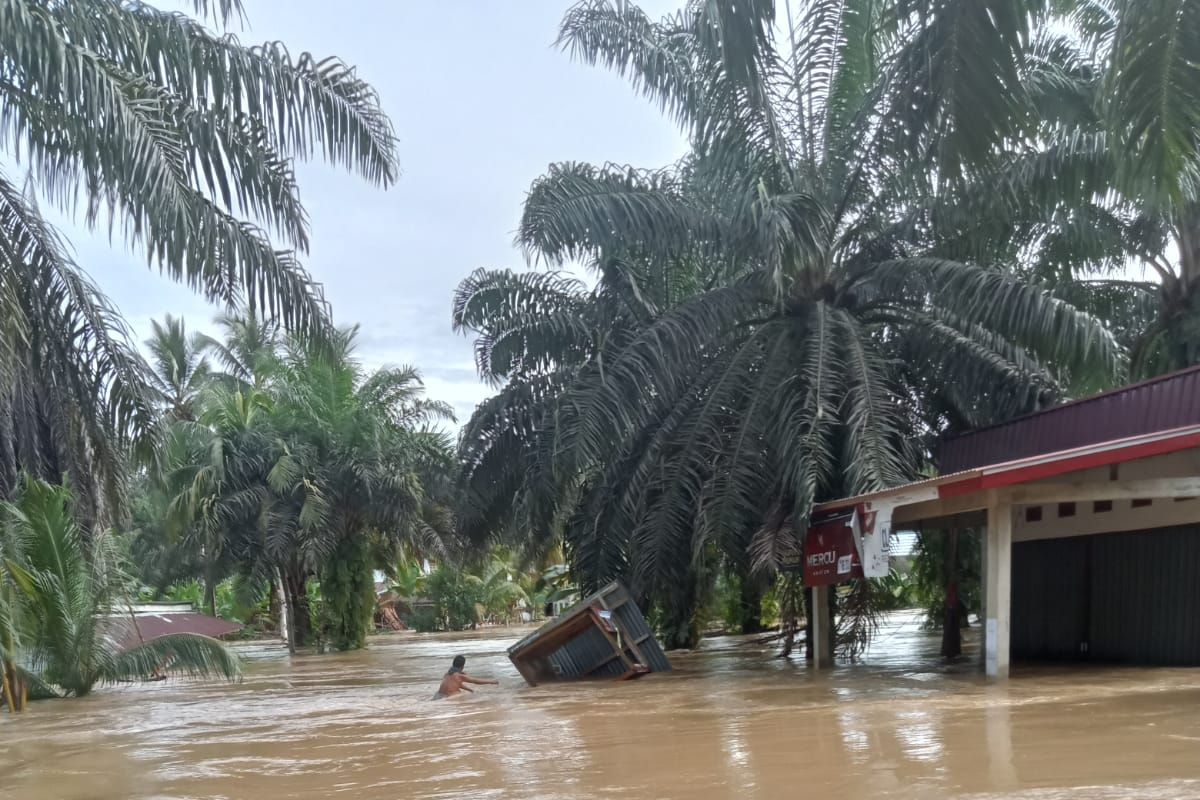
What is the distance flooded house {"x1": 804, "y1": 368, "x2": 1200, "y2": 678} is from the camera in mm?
12805

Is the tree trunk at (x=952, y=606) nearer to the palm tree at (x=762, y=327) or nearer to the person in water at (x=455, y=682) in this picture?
the palm tree at (x=762, y=327)

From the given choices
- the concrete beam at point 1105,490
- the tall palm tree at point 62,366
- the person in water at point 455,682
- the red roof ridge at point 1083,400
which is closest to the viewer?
the tall palm tree at point 62,366

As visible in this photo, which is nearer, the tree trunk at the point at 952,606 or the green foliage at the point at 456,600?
the tree trunk at the point at 952,606

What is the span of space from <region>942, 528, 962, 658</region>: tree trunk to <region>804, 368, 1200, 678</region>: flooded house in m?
0.64

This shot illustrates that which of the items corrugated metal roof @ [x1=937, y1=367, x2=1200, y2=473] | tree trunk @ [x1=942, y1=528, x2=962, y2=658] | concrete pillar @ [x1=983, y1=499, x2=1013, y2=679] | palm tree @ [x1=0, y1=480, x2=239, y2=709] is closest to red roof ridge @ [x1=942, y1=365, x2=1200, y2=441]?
corrugated metal roof @ [x1=937, y1=367, x2=1200, y2=473]

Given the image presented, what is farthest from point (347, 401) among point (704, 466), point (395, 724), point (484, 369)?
point (395, 724)

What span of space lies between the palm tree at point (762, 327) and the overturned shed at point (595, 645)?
1283 millimetres

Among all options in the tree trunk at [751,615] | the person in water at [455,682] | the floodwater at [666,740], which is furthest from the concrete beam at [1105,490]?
the tree trunk at [751,615]

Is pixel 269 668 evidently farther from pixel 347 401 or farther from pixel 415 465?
pixel 347 401

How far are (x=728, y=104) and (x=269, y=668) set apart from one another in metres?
16.7

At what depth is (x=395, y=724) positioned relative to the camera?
13.6 metres

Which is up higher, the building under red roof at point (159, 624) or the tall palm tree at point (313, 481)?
the tall palm tree at point (313, 481)

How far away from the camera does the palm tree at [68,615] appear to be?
49.8 ft

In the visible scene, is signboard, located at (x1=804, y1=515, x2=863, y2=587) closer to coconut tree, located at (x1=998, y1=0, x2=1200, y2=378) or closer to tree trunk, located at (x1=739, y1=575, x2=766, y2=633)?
coconut tree, located at (x1=998, y1=0, x2=1200, y2=378)
